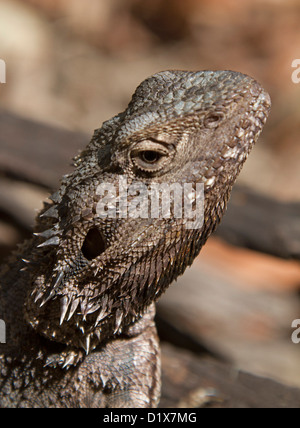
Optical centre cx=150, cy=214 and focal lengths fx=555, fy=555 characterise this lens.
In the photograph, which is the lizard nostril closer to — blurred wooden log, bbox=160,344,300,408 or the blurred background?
blurred wooden log, bbox=160,344,300,408

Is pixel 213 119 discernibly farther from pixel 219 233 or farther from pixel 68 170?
pixel 68 170

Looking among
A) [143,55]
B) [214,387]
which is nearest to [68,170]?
[214,387]

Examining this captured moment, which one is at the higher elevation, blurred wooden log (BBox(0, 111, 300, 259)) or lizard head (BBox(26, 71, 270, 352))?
blurred wooden log (BBox(0, 111, 300, 259))

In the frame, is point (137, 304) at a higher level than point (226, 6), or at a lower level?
lower

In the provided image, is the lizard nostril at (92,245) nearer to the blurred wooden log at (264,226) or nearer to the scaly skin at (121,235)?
the scaly skin at (121,235)

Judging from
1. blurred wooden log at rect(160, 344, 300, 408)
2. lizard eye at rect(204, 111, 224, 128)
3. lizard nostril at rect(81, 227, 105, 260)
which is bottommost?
blurred wooden log at rect(160, 344, 300, 408)

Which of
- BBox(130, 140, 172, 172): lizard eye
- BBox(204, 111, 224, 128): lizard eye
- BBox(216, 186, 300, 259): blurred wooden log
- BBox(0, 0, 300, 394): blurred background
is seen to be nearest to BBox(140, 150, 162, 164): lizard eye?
BBox(130, 140, 172, 172): lizard eye

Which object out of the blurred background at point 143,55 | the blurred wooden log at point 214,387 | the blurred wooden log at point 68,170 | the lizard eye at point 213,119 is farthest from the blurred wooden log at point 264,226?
the lizard eye at point 213,119

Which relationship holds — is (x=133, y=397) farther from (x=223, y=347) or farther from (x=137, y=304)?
(x=223, y=347)

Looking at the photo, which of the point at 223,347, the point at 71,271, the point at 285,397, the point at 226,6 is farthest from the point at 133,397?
the point at 226,6
